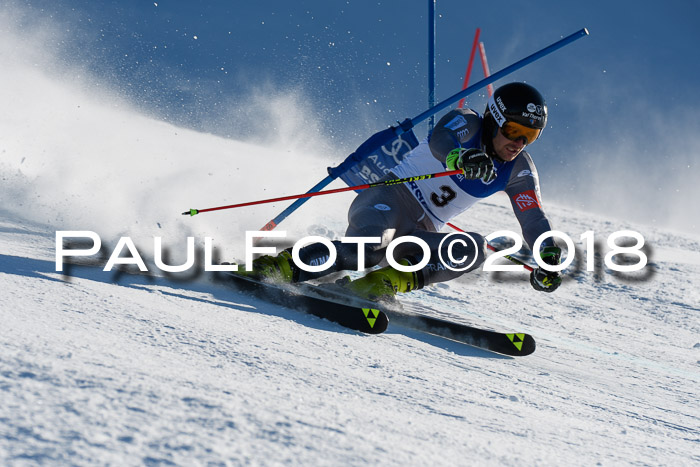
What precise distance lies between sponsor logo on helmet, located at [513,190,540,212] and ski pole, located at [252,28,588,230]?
0.97 m

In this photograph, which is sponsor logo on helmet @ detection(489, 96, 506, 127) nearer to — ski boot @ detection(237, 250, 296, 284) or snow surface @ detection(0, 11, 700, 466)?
snow surface @ detection(0, 11, 700, 466)

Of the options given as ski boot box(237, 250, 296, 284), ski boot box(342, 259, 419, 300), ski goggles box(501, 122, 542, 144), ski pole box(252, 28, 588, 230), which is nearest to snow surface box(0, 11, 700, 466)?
ski boot box(237, 250, 296, 284)

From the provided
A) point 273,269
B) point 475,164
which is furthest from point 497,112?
point 273,269

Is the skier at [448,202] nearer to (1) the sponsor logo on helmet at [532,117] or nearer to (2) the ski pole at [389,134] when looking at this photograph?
(1) the sponsor logo on helmet at [532,117]

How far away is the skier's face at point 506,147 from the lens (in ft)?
11.1

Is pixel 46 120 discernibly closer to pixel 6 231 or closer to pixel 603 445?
pixel 6 231

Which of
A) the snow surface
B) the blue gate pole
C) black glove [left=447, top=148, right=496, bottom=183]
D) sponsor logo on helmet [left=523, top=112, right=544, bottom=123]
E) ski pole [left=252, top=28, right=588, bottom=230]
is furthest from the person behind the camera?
the blue gate pole

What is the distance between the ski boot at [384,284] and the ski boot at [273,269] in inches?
14.4

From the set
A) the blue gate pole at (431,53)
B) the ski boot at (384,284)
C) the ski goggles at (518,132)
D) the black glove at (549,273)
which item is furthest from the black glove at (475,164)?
the blue gate pole at (431,53)

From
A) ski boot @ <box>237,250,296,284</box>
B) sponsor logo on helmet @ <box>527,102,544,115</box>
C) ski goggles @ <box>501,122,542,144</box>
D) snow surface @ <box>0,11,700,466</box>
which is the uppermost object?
sponsor logo on helmet @ <box>527,102,544,115</box>

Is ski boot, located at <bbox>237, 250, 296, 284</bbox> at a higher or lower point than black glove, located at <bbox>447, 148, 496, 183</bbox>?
lower

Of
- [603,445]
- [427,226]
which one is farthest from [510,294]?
[603,445]

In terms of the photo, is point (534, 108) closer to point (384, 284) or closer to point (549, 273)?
point (549, 273)

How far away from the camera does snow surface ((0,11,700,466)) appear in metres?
1.11
